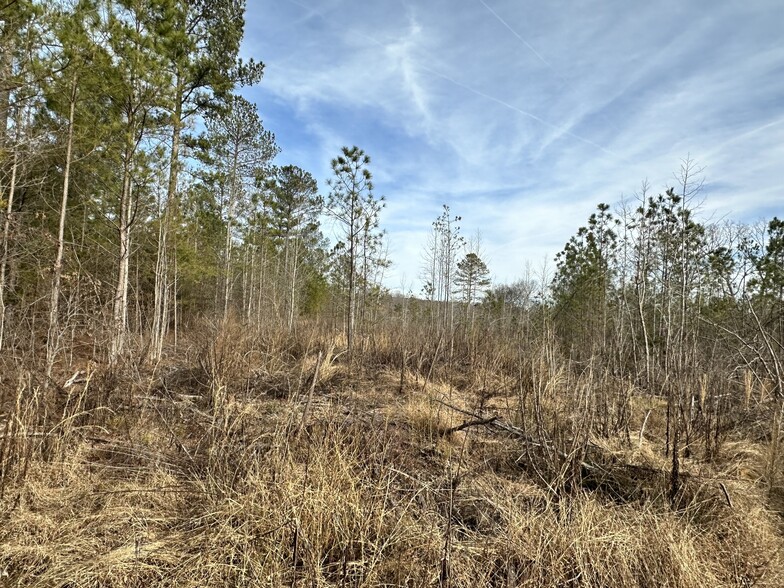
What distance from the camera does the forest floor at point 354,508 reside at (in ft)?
6.48

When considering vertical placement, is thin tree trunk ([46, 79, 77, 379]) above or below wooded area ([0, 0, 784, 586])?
above

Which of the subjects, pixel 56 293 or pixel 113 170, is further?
A: pixel 113 170

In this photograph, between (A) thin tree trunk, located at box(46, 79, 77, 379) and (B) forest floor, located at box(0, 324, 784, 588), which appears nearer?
(B) forest floor, located at box(0, 324, 784, 588)

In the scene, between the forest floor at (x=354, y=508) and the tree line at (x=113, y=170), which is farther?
the tree line at (x=113, y=170)

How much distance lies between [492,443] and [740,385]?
4.38m

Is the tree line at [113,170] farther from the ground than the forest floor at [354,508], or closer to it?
farther from the ground

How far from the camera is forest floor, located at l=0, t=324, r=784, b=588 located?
6.48 ft

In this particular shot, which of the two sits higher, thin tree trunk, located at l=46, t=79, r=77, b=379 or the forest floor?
thin tree trunk, located at l=46, t=79, r=77, b=379

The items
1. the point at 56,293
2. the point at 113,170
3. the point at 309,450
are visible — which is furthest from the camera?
the point at 113,170

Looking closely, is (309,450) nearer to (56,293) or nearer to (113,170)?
(56,293)

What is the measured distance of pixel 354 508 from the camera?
7.31 ft

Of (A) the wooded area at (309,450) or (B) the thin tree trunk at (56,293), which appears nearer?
(A) the wooded area at (309,450)

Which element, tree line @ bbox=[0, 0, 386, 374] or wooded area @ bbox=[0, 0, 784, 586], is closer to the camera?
Answer: wooded area @ bbox=[0, 0, 784, 586]

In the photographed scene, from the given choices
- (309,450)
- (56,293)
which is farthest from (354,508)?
(56,293)
